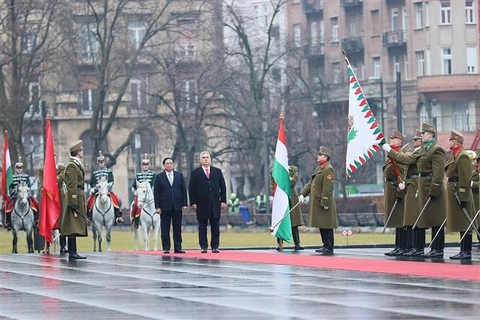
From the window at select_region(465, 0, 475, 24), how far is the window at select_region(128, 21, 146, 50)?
17.4 m

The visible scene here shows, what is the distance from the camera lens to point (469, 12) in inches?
3605

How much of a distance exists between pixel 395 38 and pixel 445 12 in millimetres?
4133

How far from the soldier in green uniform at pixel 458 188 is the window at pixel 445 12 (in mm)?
64379

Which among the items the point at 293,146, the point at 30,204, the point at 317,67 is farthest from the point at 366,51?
the point at 30,204

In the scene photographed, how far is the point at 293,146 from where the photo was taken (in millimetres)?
84188

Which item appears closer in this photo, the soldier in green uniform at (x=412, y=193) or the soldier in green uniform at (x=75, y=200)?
the soldier in green uniform at (x=412, y=193)

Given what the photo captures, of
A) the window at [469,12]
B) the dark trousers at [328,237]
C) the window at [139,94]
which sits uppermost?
the window at [469,12]

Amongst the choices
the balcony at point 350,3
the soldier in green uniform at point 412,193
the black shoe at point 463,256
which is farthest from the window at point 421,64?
the black shoe at point 463,256

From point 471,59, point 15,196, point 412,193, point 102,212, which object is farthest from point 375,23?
point 412,193

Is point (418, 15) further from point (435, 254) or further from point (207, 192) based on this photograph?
point (435, 254)

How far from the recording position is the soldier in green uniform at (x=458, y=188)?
27109 millimetres

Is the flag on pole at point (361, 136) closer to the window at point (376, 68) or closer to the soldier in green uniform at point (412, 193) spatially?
the soldier in green uniform at point (412, 193)

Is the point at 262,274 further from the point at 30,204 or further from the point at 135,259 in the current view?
the point at 30,204

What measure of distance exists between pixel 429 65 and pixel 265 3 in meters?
32.7
